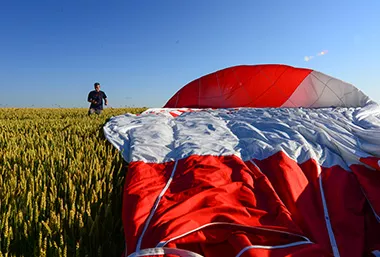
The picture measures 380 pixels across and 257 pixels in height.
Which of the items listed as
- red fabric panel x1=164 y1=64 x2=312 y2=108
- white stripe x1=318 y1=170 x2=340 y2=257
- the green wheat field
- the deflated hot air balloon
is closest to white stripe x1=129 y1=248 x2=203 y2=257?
the deflated hot air balloon

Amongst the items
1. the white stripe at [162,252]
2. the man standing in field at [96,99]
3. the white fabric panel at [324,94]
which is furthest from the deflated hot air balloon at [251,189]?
the man standing in field at [96,99]

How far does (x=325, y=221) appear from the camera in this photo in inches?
57.1

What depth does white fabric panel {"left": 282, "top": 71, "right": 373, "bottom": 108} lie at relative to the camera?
20.1ft

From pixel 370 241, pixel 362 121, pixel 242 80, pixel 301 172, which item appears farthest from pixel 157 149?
pixel 242 80

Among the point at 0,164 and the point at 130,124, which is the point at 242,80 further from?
the point at 0,164

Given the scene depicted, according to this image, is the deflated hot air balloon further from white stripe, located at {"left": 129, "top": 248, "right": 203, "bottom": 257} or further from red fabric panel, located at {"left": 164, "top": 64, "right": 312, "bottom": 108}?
red fabric panel, located at {"left": 164, "top": 64, "right": 312, "bottom": 108}

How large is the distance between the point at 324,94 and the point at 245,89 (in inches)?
75.4

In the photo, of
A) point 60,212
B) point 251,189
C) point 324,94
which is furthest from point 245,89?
point 60,212

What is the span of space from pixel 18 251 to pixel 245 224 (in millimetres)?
1033

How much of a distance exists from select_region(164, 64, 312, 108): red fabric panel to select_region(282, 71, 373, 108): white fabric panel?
18 cm

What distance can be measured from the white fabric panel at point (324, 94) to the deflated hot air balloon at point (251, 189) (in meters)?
3.53

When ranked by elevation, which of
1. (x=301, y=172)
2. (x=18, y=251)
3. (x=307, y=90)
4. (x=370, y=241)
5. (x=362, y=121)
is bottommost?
(x=370, y=241)

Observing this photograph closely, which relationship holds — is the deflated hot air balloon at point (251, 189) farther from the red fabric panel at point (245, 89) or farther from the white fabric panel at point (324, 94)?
the red fabric panel at point (245, 89)

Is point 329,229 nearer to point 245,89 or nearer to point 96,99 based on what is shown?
point 245,89
